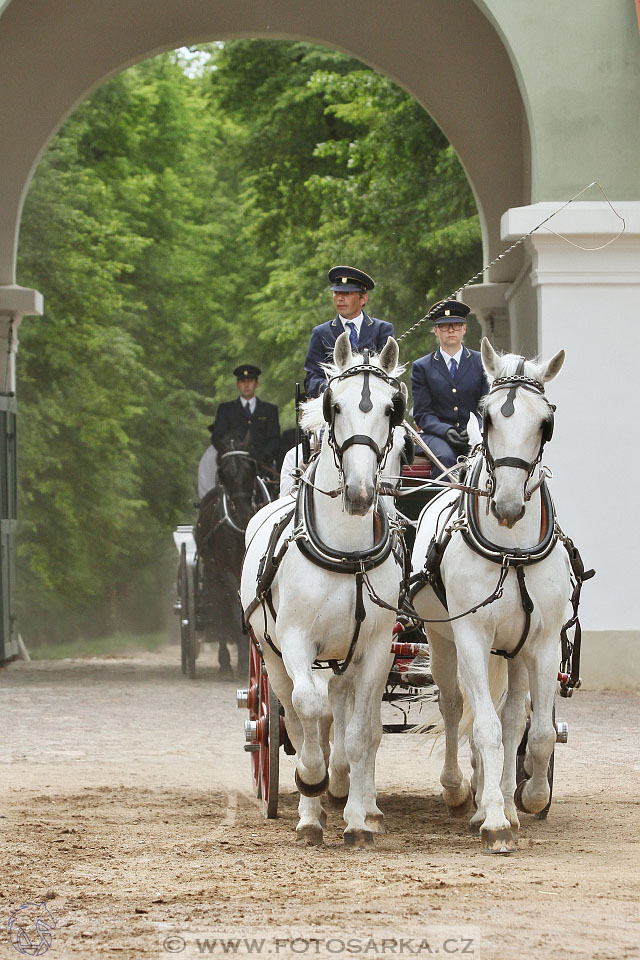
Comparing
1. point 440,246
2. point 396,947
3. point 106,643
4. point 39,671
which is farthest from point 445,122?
point 106,643

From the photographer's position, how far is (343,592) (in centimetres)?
653

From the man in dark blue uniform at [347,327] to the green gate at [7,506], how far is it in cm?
835

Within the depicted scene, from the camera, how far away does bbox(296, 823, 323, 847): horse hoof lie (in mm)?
6660

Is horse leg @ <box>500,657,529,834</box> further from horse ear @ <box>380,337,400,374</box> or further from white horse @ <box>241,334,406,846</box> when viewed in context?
horse ear @ <box>380,337,400,374</box>

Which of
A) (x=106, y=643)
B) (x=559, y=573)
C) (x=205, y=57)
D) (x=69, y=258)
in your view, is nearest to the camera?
(x=559, y=573)

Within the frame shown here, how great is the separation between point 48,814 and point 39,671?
29.8 feet

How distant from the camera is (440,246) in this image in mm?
21969

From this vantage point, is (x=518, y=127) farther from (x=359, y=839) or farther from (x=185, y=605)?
(x=359, y=839)

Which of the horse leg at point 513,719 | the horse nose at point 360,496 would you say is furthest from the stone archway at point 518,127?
the horse nose at point 360,496

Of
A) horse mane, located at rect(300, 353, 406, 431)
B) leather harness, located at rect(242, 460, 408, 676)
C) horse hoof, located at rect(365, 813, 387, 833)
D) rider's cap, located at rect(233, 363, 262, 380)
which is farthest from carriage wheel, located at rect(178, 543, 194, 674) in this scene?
horse hoof, located at rect(365, 813, 387, 833)

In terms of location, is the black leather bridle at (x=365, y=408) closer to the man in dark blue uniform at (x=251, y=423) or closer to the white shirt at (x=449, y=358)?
the white shirt at (x=449, y=358)

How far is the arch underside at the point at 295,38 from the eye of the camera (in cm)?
1585

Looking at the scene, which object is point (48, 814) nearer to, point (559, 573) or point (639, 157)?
point (559, 573)

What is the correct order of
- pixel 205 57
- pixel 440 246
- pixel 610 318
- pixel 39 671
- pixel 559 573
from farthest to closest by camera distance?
pixel 205 57 → pixel 440 246 → pixel 39 671 → pixel 610 318 → pixel 559 573
